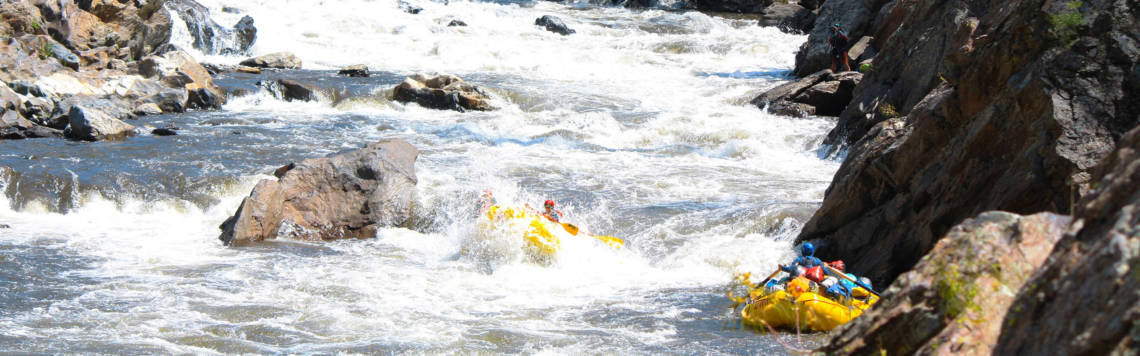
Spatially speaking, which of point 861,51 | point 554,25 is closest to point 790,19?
point 554,25

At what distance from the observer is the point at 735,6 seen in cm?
3650

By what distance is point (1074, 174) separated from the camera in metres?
6.92

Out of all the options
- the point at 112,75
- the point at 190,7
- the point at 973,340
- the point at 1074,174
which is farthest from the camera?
the point at 190,7

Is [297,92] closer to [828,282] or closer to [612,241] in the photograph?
[612,241]

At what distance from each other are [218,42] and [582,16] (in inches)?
566

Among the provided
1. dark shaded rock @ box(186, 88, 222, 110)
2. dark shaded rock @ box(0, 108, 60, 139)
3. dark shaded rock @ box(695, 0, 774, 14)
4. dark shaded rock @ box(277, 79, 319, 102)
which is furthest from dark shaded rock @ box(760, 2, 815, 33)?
dark shaded rock @ box(0, 108, 60, 139)

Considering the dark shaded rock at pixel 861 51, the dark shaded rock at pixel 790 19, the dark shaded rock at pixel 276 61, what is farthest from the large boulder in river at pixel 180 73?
the dark shaded rock at pixel 790 19

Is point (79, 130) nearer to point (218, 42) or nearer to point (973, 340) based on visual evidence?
point (218, 42)

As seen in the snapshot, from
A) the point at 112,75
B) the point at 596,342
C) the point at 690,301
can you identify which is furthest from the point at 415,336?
the point at 112,75

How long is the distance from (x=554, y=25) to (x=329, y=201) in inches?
741

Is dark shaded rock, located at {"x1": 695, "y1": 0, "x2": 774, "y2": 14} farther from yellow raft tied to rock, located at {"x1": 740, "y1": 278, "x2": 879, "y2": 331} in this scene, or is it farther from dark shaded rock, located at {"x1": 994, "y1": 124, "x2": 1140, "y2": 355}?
dark shaded rock, located at {"x1": 994, "y1": 124, "x2": 1140, "y2": 355}

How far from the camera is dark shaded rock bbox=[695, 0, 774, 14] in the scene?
36.2m

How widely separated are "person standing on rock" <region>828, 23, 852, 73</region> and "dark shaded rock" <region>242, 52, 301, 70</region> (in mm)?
12463

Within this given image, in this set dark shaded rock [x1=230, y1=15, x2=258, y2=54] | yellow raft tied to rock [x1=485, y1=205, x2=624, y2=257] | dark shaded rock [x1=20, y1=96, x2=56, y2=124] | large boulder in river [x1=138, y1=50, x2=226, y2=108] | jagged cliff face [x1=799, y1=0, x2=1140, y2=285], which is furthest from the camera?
dark shaded rock [x1=230, y1=15, x2=258, y2=54]
